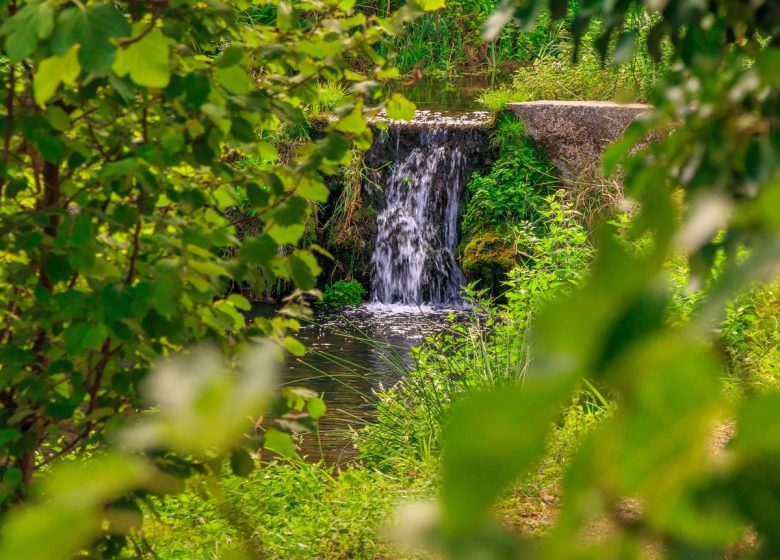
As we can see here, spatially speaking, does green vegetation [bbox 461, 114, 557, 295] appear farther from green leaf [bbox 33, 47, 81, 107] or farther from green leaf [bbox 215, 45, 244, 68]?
green leaf [bbox 33, 47, 81, 107]

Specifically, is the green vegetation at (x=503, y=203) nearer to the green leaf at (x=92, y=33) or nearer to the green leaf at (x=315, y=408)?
the green leaf at (x=315, y=408)

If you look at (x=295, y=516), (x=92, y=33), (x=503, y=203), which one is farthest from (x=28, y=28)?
(x=503, y=203)

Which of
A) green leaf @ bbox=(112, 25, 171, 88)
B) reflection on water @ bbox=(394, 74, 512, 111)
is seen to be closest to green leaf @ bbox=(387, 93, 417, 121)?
green leaf @ bbox=(112, 25, 171, 88)

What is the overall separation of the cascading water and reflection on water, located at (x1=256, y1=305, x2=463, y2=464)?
1.37 ft

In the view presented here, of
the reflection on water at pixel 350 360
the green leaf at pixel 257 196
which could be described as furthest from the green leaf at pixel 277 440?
the reflection on water at pixel 350 360

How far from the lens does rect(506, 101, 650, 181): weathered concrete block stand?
30.0 ft

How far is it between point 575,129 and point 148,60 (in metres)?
8.16

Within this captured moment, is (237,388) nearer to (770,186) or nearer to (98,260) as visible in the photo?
(770,186)

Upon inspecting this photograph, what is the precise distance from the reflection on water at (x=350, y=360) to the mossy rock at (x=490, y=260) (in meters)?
0.56

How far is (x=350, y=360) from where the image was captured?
7.62 metres

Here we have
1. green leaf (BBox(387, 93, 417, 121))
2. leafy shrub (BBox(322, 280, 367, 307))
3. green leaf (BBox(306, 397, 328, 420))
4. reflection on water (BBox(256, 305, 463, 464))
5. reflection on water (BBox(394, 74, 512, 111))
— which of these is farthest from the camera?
reflection on water (BBox(394, 74, 512, 111))

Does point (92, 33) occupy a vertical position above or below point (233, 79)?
above

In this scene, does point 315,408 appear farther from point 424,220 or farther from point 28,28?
point 424,220

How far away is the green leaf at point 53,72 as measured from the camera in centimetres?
146
